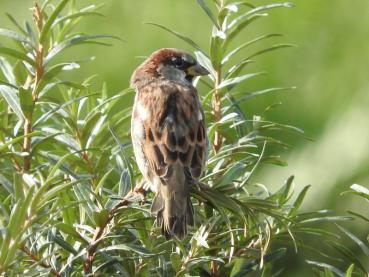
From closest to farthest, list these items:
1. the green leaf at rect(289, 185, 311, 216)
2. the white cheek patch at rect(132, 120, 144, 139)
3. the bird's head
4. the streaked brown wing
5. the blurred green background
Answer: the green leaf at rect(289, 185, 311, 216) < the streaked brown wing < the white cheek patch at rect(132, 120, 144, 139) < the bird's head < the blurred green background

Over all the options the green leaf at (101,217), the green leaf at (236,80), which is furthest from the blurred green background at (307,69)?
the green leaf at (101,217)

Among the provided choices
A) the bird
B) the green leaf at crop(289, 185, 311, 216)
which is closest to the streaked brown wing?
the bird

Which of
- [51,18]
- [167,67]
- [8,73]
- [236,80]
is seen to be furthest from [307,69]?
[51,18]

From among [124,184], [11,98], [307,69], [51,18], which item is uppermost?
[51,18]

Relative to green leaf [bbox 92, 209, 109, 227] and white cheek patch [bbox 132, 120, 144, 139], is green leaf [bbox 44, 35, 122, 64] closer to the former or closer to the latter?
green leaf [bbox 92, 209, 109, 227]

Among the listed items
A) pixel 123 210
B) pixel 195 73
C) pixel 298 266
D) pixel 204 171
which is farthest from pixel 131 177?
pixel 298 266

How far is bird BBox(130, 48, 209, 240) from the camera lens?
182 centimetres

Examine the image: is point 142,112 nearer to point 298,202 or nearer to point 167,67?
point 167,67

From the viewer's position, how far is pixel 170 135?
2.34 meters

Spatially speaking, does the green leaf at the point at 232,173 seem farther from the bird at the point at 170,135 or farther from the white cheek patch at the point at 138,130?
the white cheek patch at the point at 138,130

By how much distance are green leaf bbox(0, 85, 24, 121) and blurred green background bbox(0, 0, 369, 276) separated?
138cm

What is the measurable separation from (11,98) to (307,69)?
1777 millimetres

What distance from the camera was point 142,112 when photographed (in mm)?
2439

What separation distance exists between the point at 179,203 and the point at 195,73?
0.83 m
